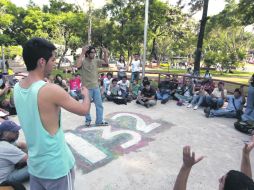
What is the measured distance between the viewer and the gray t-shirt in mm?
3135

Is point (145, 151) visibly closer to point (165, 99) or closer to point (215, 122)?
point (215, 122)

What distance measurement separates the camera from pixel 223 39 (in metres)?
43.9

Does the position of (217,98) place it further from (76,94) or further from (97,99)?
(76,94)

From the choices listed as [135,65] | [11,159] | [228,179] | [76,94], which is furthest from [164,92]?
[228,179]

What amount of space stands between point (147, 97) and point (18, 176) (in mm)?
6006

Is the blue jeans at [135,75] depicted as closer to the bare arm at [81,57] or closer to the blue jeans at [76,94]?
the blue jeans at [76,94]

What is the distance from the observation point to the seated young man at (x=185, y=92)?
31.5 ft

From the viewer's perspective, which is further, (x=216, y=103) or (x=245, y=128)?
(x=216, y=103)

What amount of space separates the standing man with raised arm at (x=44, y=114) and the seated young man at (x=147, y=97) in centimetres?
689

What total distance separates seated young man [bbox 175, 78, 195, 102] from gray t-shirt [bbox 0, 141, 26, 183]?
7.17 metres

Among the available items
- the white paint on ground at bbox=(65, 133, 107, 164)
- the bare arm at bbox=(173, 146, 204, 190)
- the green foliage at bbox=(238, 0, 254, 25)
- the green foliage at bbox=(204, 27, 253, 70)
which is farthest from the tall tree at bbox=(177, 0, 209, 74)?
the green foliage at bbox=(204, 27, 253, 70)

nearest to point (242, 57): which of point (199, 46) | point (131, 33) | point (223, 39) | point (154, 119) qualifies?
point (223, 39)

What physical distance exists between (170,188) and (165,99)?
19.5 feet

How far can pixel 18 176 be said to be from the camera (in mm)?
3537
